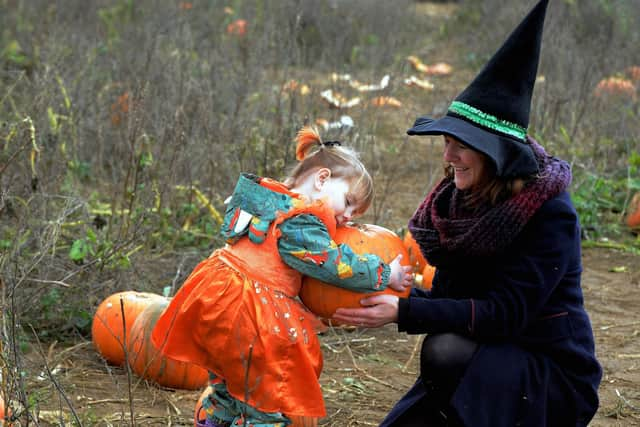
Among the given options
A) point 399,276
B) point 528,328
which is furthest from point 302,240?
point 528,328

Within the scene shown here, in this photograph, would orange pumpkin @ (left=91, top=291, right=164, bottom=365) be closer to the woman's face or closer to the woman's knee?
the woman's knee

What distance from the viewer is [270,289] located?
2996 millimetres

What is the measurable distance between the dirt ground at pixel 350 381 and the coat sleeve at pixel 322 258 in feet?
2.70

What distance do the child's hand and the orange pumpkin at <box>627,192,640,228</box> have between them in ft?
11.2

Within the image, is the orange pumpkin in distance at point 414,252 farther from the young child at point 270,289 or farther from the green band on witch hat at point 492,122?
the green band on witch hat at point 492,122

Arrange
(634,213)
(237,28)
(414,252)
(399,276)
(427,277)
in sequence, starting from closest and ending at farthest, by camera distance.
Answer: (399,276) → (414,252) → (427,277) → (634,213) → (237,28)

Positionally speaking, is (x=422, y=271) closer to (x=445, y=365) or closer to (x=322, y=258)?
(x=445, y=365)

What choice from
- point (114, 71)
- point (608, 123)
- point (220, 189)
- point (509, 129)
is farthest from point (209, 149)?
point (608, 123)

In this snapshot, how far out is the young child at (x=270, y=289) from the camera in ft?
9.68

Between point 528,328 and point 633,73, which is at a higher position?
point 633,73

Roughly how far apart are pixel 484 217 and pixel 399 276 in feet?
1.39

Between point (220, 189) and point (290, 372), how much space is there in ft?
9.20

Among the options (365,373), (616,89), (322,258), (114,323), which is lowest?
(365,373)

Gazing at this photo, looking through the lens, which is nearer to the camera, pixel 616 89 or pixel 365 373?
pixel 365 373
